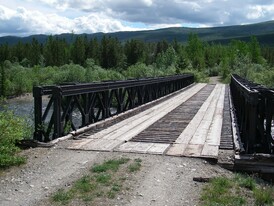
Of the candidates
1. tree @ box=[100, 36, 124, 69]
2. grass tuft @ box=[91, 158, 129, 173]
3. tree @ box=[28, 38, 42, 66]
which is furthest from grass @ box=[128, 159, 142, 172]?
tree @ box=[28, 38, 42, 66]

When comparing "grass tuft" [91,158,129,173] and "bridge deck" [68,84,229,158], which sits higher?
"grass tuft" [91,158,129,173]

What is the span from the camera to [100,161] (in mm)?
7355

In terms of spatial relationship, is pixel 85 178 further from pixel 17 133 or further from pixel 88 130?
pixel 88 130

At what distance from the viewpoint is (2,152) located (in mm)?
7254

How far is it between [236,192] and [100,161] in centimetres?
255

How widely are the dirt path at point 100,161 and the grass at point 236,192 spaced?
0.19 m

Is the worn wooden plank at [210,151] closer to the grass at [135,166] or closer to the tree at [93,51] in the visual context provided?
the grass at [135,166]

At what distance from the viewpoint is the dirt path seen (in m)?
5.63

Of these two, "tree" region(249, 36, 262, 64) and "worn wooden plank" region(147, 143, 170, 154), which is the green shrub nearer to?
"worn wooden plank" region(147, 143, 170, 154)

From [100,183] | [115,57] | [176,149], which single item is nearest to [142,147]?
[176,149]

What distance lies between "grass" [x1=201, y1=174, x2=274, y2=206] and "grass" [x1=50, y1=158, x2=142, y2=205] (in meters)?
1.30

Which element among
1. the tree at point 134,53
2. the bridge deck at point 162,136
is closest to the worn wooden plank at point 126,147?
the bridge deck at point 162,136

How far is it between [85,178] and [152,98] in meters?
13.4

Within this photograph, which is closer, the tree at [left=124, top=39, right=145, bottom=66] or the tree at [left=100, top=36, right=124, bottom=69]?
the tree at [left=100, top=36, right=124, bottom=69]
